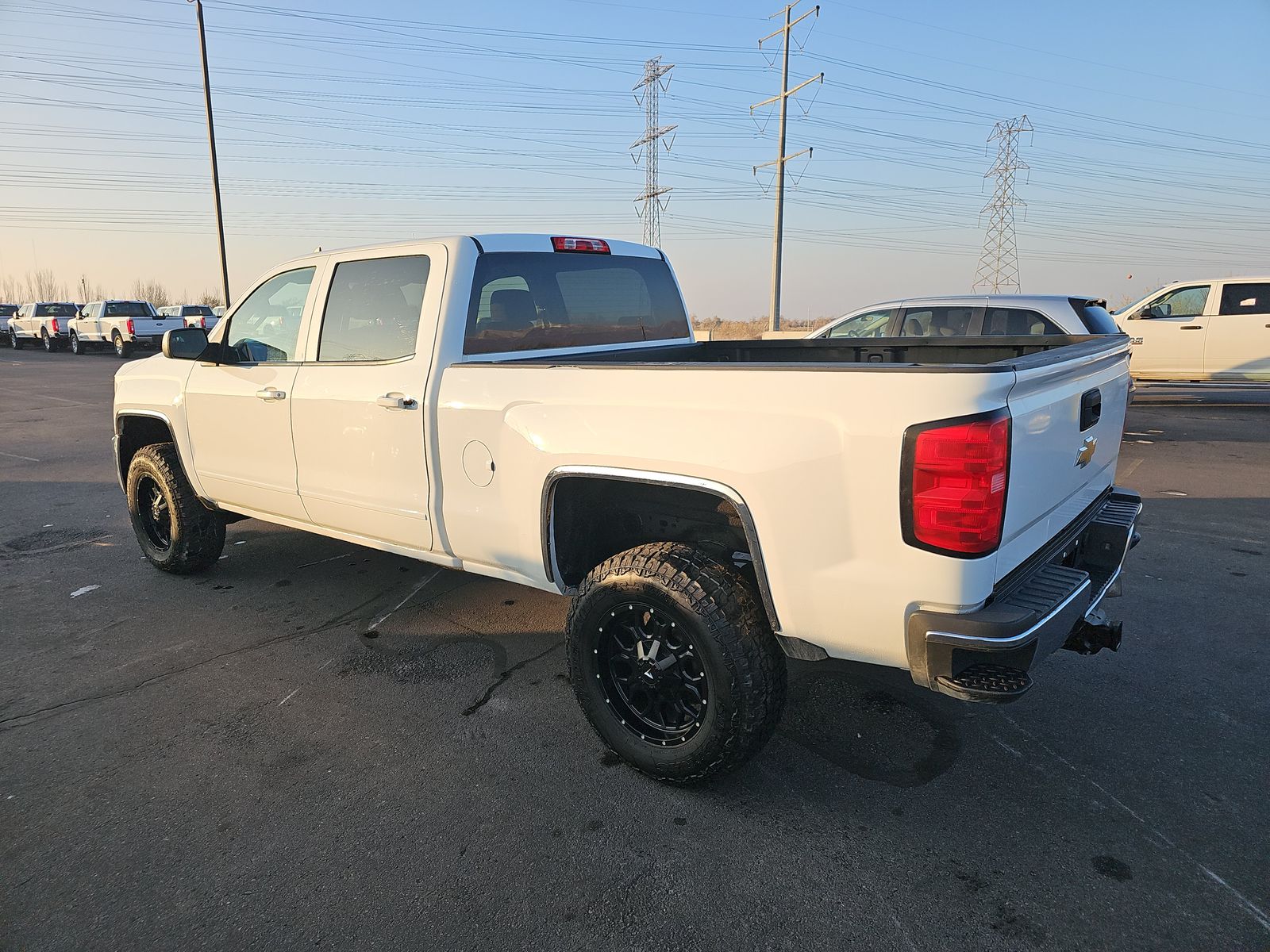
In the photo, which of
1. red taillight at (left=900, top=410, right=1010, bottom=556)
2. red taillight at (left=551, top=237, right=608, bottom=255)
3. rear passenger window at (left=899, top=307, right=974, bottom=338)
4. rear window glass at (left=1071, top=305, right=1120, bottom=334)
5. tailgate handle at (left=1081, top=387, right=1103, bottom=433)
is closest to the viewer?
red taillight at (left=900, top=410, right=1010, bottom=556)

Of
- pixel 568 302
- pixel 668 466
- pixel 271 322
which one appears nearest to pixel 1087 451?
pixel 668 466

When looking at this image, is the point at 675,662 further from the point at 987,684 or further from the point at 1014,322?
the point at 1014,322

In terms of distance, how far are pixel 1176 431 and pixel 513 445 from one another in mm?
10902

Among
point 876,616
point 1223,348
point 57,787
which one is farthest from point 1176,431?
point 57,787

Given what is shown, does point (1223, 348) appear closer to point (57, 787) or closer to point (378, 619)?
point (378, 619)

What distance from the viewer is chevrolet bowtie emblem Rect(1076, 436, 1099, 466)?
2.80 meters

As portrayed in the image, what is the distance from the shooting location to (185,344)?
436cm

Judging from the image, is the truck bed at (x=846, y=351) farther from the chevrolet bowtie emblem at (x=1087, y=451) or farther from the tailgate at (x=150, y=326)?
the tailgate at (x=150, y=326)

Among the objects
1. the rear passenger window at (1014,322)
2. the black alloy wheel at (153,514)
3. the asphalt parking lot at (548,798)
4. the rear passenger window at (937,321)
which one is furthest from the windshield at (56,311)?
the rear passenger window at (1014,322)

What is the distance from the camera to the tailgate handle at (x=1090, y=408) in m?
2.73

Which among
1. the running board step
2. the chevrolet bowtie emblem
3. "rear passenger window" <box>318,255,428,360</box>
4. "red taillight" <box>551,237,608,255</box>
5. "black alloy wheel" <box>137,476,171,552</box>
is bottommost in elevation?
"black alloy wheel" <box>137,476,171,552</box>

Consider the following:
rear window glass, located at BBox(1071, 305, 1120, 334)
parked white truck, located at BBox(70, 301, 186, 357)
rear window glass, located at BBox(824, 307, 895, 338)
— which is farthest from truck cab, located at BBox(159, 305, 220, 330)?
rear window glass, located at BBox(1071, 305, 1120, 334)

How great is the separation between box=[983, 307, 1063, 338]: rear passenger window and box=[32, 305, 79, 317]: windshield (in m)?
39.9

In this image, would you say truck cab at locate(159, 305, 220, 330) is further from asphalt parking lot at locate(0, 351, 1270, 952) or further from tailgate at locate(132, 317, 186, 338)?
asphalt parking lot at locate(0, 351, 1270, 952)
